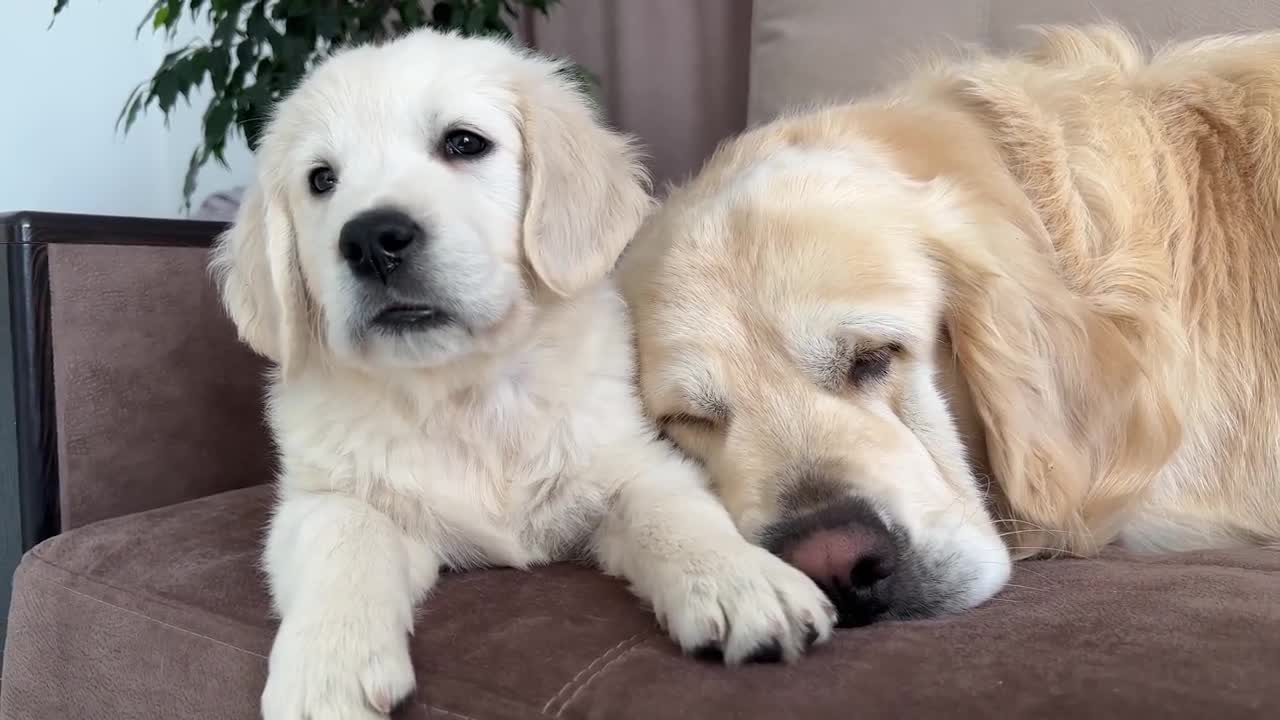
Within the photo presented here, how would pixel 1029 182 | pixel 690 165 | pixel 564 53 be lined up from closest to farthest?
pixel 1029 182, pixel 690 165, pixel 564 53

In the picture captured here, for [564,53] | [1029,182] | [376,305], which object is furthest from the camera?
[564,53]

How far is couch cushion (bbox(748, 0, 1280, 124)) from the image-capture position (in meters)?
1.55

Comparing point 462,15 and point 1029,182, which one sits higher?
point 462,15

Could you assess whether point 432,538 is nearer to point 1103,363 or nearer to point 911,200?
point 911,200

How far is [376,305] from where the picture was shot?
1.02 metres

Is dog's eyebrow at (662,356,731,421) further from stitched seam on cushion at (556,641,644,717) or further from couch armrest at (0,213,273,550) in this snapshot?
couch armrest at (0,213,273,550)

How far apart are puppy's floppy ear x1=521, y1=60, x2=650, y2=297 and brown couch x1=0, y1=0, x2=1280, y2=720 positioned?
37cm

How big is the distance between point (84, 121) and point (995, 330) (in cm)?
327

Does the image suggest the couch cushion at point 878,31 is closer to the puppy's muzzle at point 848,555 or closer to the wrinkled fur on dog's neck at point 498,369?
the wrinkled fur on dog's neck at point 498,369

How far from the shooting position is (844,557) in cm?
88

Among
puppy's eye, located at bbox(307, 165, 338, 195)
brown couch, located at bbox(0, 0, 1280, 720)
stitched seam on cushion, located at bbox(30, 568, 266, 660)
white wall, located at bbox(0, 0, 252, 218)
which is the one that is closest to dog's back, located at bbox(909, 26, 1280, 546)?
brown couch, located at bbox(0, 0, 1280, 720)

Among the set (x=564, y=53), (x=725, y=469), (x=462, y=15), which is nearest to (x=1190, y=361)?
(x=725, y=469)

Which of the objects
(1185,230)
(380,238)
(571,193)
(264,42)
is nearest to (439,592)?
(380,238)

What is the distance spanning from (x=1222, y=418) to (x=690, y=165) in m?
1.80
